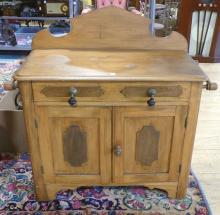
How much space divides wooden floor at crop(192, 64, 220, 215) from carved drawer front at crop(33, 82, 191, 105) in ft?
2.12

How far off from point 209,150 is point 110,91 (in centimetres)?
102

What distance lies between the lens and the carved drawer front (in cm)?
114

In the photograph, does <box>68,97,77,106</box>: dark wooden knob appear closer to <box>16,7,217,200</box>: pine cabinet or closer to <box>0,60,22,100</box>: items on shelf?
<box>16,7,217,200</box>: pine cabinet

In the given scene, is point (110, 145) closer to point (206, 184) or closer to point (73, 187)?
point (73, 187)

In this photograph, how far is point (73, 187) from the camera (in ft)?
4.68

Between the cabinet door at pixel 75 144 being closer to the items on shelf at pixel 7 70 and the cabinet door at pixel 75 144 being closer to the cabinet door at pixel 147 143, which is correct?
the cabinet door at pixel 147 143

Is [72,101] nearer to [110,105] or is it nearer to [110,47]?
[110,105]

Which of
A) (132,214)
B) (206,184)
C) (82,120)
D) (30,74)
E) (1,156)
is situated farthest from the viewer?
(1,156)

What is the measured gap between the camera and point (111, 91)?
1.16 meters

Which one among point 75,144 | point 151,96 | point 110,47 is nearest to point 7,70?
point 110,47

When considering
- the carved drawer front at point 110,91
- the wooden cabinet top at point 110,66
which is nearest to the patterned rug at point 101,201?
the carved drawer front at point 110,91

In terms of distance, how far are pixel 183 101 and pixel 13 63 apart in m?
2.57

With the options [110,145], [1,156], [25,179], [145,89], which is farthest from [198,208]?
[1,156]

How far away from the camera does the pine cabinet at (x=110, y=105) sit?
1148mm
